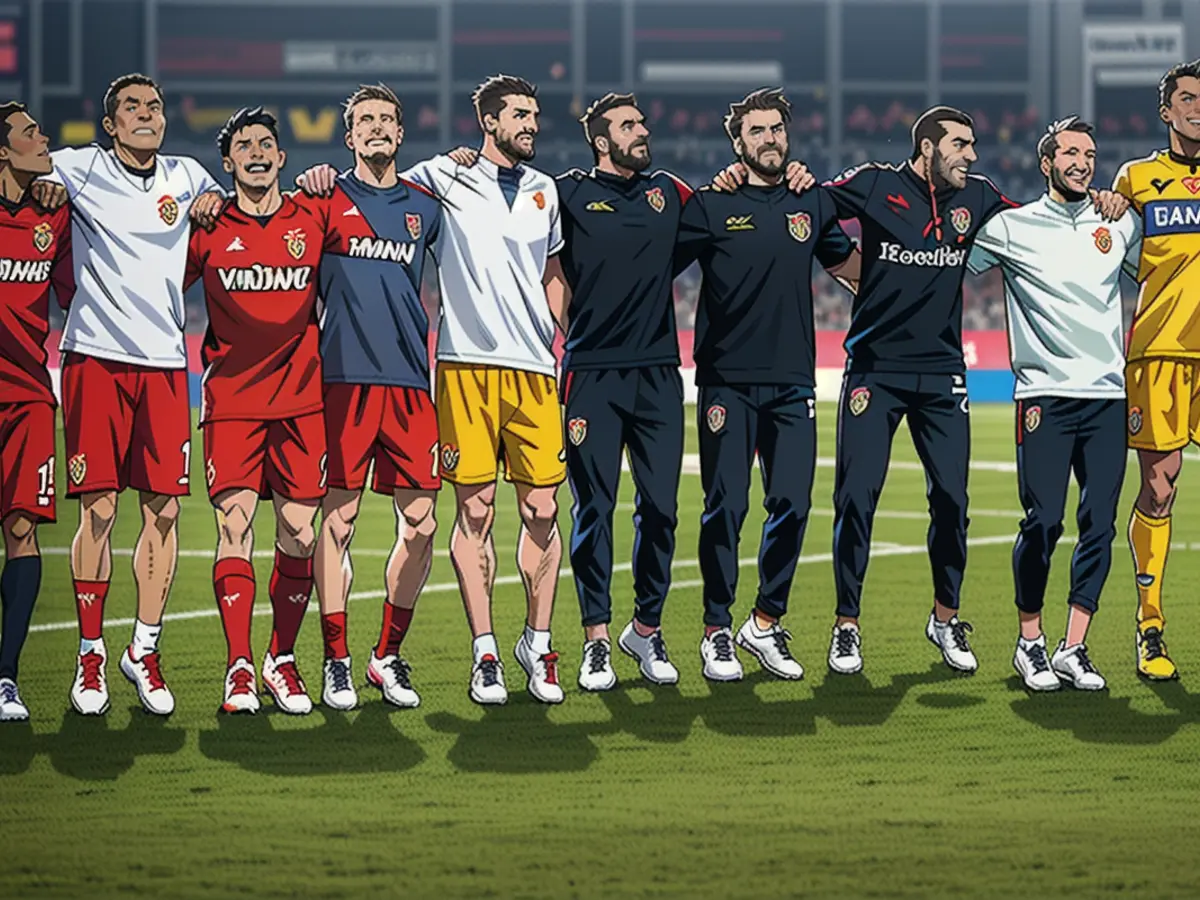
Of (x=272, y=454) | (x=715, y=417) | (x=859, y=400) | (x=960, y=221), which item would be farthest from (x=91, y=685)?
(x=960, y=221)

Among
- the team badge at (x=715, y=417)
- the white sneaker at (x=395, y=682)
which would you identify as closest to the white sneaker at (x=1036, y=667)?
the team badge at (x=715, y=417)

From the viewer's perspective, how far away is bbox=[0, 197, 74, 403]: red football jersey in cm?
632

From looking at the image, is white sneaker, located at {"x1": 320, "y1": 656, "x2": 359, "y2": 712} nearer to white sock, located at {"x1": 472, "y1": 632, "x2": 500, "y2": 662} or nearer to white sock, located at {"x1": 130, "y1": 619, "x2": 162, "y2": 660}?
white sock, located at {"x1": 472, "y1": 632, "x2": 500, "y2": 662}

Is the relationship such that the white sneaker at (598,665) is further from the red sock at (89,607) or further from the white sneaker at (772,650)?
the red sock at (89,607)

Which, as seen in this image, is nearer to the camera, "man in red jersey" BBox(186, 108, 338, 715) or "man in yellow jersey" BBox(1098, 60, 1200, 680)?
"man in red jersey" BBox(186, 108, 338, 715)

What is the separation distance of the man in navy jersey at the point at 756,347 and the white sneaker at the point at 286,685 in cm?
147

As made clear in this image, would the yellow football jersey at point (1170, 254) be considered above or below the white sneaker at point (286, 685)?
above

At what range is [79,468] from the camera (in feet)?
21.0

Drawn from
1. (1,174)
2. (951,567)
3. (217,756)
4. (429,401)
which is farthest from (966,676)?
(1,174)

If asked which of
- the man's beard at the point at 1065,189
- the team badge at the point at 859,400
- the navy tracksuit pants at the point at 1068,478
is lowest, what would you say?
the navy tracksuit pants at the point at 1068,478

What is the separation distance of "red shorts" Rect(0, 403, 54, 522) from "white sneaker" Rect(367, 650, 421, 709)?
1.20 metres

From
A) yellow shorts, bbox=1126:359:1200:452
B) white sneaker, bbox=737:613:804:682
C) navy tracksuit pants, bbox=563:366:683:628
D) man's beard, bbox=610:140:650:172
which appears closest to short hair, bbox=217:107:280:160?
man's beard, bbox=610:140:650:172

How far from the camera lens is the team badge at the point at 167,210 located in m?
6.39

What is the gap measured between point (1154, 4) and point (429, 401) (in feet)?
109
